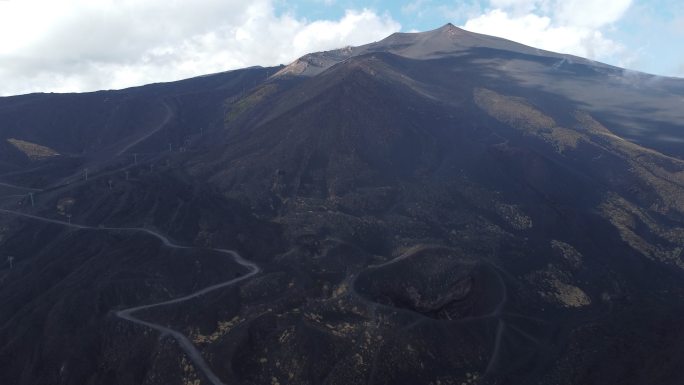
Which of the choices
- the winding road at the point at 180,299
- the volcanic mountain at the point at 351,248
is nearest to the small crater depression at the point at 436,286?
the volcanic mountain at the point at 351,248

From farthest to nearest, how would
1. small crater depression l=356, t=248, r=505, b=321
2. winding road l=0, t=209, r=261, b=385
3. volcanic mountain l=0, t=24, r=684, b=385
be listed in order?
1. small crater depression l=356, t=248, r=505, b=321
2. volcanic mountain l=0, t=24, r=684, b=385
3. winding road l=0, t=209, r=261, b=385

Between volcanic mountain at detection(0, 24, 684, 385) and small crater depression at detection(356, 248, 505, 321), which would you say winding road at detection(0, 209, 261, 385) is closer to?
volcanic mountain at detection(0, 24, 684, 385)

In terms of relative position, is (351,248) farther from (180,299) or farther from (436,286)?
(180,299)

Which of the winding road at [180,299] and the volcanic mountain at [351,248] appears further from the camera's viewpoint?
the volcanic mountain at [351,248]

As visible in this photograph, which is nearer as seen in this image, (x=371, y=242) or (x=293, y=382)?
(x=293, y=382)

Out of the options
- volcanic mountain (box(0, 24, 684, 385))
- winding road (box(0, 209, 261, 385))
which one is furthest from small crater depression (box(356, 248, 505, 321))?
winding road (box(0, 209, 261, 385))

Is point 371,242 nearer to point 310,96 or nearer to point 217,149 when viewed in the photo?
point 217,149

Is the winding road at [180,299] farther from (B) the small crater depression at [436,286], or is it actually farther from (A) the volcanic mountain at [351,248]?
(B) the small crater depression at [436,286]

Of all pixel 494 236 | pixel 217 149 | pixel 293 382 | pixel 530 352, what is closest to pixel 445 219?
pixel 494 236

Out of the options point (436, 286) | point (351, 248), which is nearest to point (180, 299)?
point (351, 248)
